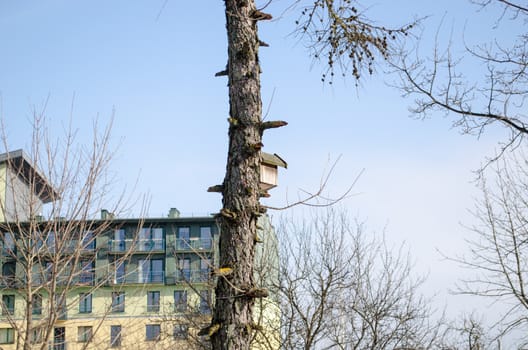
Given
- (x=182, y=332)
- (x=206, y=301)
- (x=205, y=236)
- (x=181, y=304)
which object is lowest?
(x=182, y=332)

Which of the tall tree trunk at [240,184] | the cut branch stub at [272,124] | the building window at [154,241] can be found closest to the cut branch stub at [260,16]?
the tall tree trunk at [240,184]

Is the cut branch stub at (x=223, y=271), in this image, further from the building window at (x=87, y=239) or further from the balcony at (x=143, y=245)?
the balcony at (x=143, y=245)

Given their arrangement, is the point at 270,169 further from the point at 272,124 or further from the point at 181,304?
the point at 181,304

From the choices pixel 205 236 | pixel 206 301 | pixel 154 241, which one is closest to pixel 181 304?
pixel 206 301

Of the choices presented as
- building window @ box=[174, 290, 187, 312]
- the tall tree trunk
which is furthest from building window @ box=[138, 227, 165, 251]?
the tall tree trunk

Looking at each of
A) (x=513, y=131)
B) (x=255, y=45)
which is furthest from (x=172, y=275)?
(x=255, y=45)

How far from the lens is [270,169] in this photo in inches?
218

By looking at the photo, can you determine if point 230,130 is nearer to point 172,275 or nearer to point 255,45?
point 255,45

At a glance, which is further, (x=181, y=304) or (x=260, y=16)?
(x=181, y=304)

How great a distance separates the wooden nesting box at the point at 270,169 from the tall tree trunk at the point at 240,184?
80 cm

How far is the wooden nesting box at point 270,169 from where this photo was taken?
18.0 ft

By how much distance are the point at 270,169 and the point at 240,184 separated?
3.37ft

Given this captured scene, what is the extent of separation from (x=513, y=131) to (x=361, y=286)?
7.53 meters

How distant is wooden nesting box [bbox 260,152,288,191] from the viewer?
5.47 m
